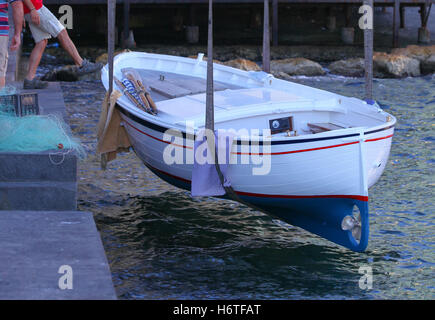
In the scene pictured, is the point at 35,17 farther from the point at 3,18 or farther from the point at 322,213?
the point at 322,213

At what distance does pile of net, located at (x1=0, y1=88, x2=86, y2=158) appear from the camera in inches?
267

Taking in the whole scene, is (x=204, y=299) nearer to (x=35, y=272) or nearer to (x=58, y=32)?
(x=35, y=272)

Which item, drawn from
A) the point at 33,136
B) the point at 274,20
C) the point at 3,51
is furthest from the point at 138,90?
the point at 274,20

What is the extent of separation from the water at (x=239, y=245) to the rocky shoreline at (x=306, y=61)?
9.11 metres

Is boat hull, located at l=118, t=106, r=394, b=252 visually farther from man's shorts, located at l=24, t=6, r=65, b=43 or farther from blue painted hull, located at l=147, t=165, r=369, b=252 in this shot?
man's shorts, located at l=24, t=6, r=65, b=43

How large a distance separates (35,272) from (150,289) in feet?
6.64

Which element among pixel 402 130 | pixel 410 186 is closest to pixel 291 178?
pixel 410 186

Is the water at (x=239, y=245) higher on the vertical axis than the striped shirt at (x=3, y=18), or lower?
lower

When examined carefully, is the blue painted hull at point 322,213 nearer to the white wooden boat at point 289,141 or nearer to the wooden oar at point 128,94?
the white wooden boat at point 289,141

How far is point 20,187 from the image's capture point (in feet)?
21.2

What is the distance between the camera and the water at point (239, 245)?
270 inches

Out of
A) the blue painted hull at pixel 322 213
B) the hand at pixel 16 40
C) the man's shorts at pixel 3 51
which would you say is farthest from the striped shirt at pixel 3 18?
the blue painted hull at pixel 322 213

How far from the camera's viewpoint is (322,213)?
7145 mm
